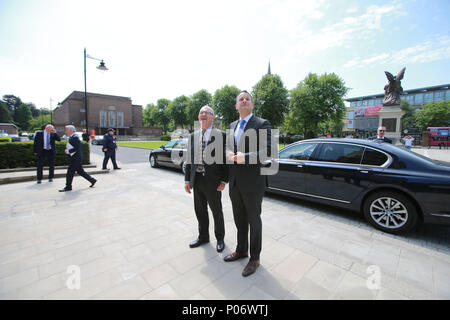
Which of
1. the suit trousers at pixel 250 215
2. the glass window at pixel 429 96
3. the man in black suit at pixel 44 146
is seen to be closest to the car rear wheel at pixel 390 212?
the suit trousers at pixel 250 215

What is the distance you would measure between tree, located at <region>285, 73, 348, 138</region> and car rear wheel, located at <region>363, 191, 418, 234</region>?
34.9 metres

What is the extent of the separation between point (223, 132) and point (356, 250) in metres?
2.55

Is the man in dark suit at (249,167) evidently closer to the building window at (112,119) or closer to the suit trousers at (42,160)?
the suit trousers at (42,160)

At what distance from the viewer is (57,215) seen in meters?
4.09

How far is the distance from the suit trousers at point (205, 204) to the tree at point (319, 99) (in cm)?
3659

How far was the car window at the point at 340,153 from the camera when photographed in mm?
4020

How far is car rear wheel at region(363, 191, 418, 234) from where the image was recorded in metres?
3.26

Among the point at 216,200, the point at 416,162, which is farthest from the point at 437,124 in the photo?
the point at 216,200

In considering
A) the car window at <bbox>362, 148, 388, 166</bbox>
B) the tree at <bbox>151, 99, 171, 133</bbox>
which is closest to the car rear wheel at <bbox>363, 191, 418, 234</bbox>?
the car window at <bbox>362, 148, 388, 166</bbox>

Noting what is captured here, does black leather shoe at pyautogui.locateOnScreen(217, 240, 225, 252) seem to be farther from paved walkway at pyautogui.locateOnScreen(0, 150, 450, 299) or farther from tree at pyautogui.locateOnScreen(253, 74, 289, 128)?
tree at pyautogui.locateOnScreen(253, 74, 289, 128)

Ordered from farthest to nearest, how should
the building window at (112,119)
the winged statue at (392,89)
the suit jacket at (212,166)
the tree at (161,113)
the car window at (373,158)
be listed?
the tree at (161,113)
the building window at (112,119)
the winged statue at (392,89)
the car window at (373,158)
the suit jacket at (212,166)

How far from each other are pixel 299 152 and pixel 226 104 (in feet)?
132

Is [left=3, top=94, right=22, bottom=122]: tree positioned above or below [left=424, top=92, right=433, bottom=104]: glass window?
below

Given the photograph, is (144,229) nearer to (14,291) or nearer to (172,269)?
(172,269)
